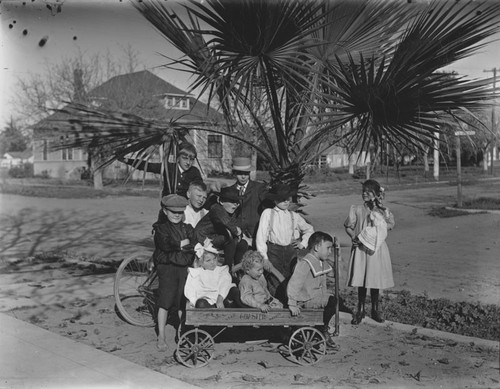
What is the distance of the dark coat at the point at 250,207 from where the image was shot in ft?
20.2

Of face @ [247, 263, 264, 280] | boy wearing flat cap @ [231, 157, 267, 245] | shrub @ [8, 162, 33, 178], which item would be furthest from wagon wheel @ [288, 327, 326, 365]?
shrub @ [8, 162, 33, 178]

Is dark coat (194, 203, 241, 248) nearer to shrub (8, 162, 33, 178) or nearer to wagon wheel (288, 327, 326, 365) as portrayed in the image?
wagon wheel (288, 327, 326, 365)

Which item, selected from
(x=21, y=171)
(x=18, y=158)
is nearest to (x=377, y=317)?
(x=21, y=171)

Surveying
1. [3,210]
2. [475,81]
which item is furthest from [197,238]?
[3,210]

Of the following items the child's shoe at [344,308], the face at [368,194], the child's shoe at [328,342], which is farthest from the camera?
the child's shoe at [344,308]

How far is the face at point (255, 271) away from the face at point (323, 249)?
1.69 feet

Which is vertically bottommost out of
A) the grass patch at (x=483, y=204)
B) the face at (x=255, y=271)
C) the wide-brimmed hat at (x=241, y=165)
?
the grass patch at (x=483, y=204)

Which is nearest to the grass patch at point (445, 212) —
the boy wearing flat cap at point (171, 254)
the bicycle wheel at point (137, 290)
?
the bicycle wheel at point (137, 290)

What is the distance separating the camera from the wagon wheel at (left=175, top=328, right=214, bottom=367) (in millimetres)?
5125

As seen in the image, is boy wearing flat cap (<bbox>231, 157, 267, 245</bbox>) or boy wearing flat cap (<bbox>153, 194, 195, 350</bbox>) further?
boy wearing flat cap (<bbox>231, 157, 267, 245</bbox>)

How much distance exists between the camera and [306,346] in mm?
5152

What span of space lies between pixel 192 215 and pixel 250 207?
0.59 m

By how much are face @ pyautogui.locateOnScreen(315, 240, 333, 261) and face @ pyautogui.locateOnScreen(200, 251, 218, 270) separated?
0.92 metres

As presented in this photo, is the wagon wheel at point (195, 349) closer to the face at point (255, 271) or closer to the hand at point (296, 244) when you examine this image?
the face at point (255, 271)
